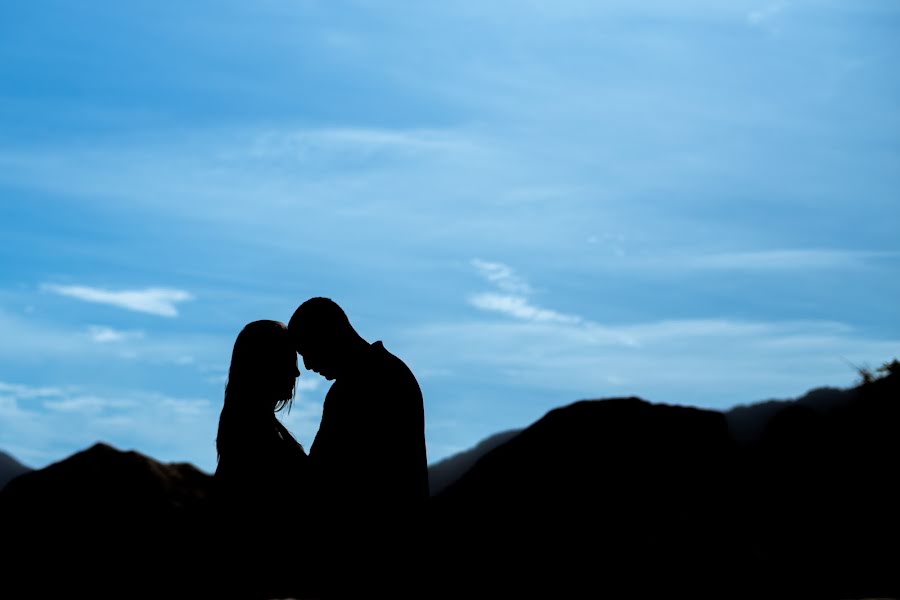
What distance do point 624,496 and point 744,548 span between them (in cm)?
282

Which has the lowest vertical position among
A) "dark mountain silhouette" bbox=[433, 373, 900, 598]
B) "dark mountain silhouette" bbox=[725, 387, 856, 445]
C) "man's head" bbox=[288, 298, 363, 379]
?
"dark mountain silhouette" bbox=[433, 373, 900, 598]

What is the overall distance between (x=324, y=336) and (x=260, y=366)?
430 millimetres

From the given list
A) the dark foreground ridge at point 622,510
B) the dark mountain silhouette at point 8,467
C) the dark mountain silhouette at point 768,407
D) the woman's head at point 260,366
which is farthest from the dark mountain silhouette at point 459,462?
the woman's head at point 260,366

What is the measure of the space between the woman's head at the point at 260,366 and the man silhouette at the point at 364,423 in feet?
0.56

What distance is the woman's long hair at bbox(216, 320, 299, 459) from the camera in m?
6.08

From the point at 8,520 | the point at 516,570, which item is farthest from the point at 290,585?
the point at 8,520

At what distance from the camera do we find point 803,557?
23297mm

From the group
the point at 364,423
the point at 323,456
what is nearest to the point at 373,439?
the point at 364,423

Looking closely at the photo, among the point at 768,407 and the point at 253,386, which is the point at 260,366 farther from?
the point at 768,407

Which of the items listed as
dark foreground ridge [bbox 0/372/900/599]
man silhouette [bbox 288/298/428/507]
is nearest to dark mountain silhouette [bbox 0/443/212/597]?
dark foreground ridge [bbox 0/372/900/599]

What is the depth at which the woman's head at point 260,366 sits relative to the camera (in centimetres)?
612

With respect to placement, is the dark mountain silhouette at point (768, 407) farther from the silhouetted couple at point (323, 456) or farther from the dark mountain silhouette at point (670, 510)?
the silhouetted couple at point (323, 456)

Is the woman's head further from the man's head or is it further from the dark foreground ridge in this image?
the dark foreground ridge

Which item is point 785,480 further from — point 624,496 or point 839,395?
point 839,395
